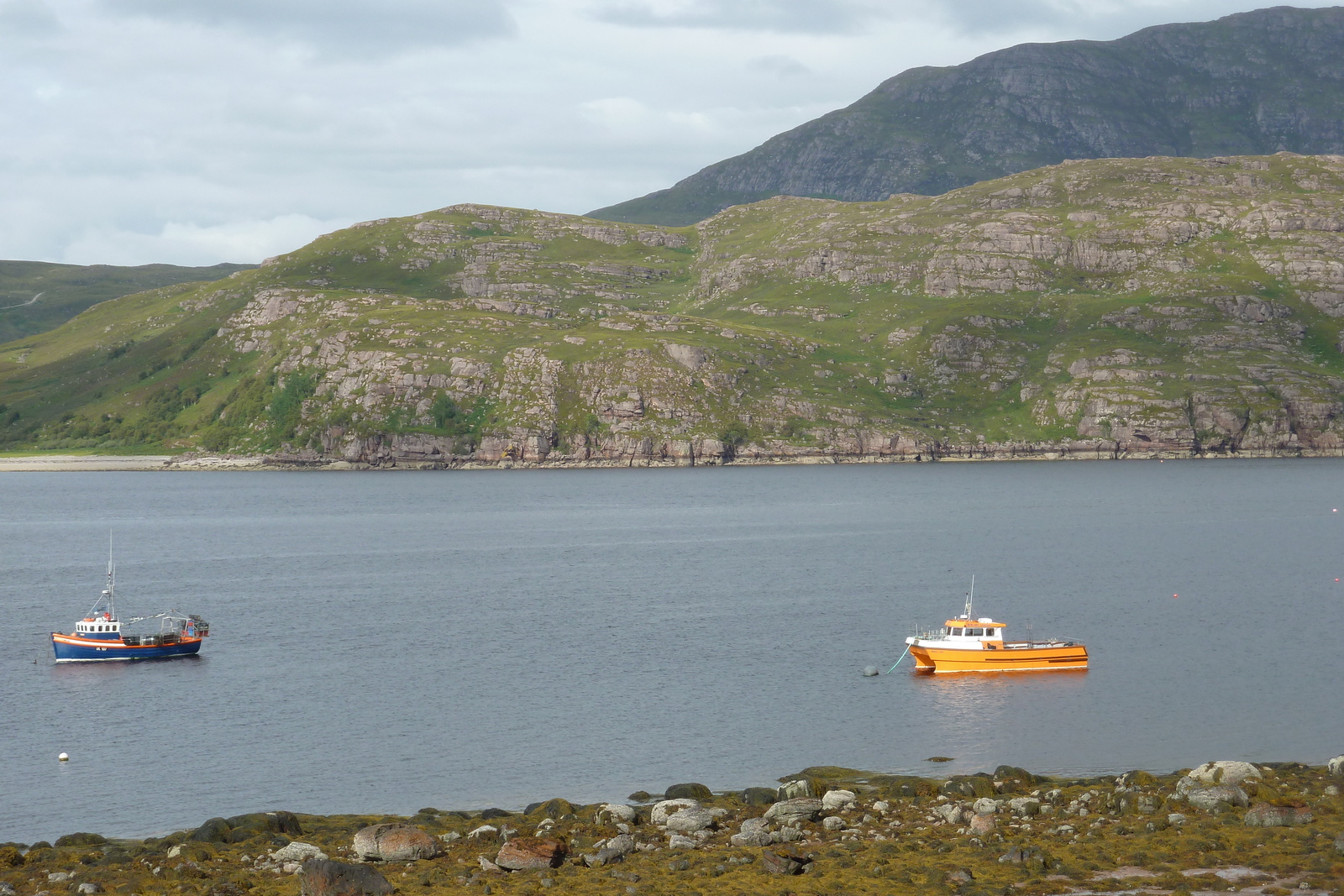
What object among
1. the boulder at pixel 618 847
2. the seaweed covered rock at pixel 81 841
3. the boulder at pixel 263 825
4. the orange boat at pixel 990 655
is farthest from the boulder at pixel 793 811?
the orange boat at pixel 990 655

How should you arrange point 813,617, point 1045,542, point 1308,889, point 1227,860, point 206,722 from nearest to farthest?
point 1308,889
point 1227,860
point 206,722
point 813,617
point 1045,542

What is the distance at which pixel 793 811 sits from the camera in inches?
1882

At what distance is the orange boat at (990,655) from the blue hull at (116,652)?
179ft

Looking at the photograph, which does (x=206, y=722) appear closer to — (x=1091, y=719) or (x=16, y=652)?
(x=16, y=652)

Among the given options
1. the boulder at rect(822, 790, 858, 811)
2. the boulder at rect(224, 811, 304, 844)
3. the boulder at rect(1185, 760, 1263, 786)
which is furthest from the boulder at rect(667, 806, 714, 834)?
the boulder at rect(1185, 760, 1263, 786)

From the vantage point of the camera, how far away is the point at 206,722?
73625 mm

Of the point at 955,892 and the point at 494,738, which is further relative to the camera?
the point at 494,738

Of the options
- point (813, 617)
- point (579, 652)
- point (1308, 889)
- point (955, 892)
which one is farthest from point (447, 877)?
point (813, 617)

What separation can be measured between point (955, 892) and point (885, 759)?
25723 mm

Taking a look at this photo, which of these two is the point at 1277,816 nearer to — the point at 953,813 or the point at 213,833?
the point at 953,813

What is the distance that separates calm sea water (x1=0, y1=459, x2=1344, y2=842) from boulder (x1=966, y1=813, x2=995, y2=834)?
1560cm

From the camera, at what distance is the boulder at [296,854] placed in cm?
4369

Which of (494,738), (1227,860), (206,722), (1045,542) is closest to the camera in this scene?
(1227,860)

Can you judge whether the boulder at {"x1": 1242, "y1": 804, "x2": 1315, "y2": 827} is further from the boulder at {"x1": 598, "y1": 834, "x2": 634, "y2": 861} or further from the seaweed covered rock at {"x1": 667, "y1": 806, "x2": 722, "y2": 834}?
the boulder at {"x1": 598, "y1": 834, "x2": 634, "y2": 861}
